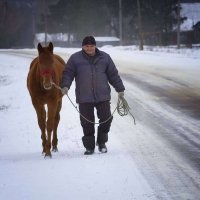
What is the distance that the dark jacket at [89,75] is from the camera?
8.05m

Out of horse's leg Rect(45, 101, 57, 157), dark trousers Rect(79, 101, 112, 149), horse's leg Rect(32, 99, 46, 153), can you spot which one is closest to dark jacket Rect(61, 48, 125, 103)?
dark trousers Rect(79, 101, 112, 149)

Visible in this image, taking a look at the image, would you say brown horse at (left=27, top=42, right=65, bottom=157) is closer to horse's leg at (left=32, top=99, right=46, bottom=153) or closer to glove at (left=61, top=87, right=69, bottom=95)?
horse's leg at (left=32, top=99, right=46, bottom=153)

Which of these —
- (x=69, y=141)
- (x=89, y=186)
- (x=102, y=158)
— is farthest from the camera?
(x=69, y=141)

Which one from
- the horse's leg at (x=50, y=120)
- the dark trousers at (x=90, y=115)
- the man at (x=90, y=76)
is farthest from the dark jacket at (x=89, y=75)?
the horse's leg at (x=50, y=120)

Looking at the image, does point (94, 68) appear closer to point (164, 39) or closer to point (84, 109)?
point (84, 109)

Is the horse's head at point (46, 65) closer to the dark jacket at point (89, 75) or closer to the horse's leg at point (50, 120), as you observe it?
the dark jacket at point (89, 75)

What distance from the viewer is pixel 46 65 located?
771 cm

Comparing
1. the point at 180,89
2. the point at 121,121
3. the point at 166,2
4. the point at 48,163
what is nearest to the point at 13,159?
the point at 48,163

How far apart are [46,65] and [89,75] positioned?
2.42 feet

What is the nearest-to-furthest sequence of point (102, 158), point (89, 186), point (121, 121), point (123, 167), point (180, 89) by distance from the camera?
point (89, 186) → point (123, 167) → point (102, 158) → point (121, 121) → point (180, 89)

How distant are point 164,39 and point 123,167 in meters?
60.1

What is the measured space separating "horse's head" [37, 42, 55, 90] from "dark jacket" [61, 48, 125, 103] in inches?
14.6

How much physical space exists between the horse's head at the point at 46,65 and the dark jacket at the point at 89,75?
37 centimetres

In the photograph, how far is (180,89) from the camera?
16.4 metres
